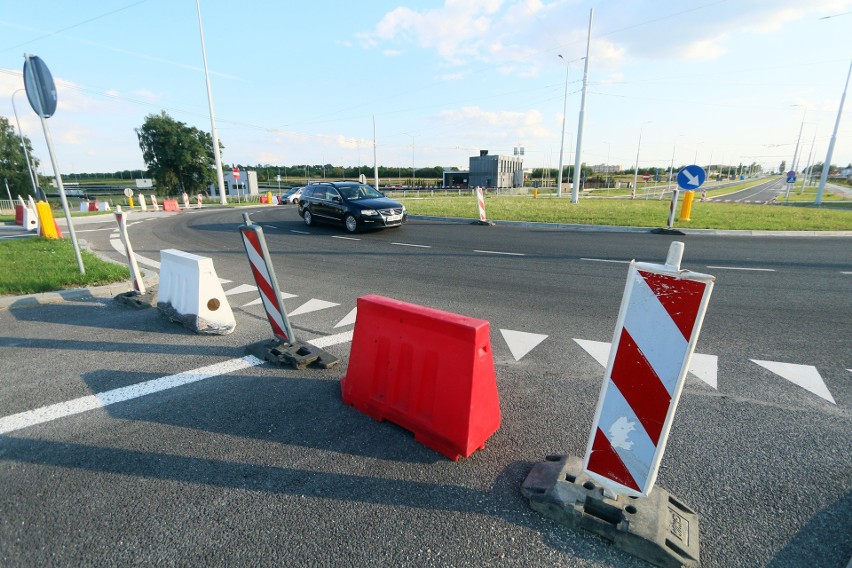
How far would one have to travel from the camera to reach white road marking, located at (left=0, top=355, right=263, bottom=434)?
2.99 metres

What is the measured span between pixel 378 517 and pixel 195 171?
64427 millimetres

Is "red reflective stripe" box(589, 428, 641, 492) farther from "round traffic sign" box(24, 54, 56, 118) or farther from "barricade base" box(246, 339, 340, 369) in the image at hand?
"round traffic sign" box(24, 54, 56, 118)

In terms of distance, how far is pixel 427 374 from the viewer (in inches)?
108

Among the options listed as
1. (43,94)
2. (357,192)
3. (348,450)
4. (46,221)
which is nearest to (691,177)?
(357,192)

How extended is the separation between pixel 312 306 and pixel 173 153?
6020 cm

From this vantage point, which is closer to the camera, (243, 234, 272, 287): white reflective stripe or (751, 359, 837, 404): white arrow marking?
(751, 359, 837, 404): white arrow marking

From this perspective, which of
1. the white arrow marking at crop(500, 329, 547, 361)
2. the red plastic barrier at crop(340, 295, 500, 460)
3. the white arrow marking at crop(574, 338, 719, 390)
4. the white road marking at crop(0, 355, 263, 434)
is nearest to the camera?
the red plastic barrier at crop(340, 295, 500, 460)

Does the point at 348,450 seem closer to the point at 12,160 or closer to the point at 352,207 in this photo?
the point at 352,207

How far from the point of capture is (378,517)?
2.09 metres

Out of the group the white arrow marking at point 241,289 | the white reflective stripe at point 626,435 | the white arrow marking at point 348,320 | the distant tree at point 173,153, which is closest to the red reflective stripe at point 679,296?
the white reflective stripe at point 626,435

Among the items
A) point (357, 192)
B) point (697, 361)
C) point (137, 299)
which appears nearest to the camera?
point (697, 361)

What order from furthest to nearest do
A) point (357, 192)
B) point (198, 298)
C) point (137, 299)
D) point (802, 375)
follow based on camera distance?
point (357, 192), point (137, 299), point (198, 298), point (802, 375)

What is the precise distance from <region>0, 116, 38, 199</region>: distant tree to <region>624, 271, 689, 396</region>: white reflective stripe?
82923 mm

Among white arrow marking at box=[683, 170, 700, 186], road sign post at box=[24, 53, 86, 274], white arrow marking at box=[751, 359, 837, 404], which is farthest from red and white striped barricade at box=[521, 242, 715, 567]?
Result: white arrow marking at box=[683, 170, 700, 186]
